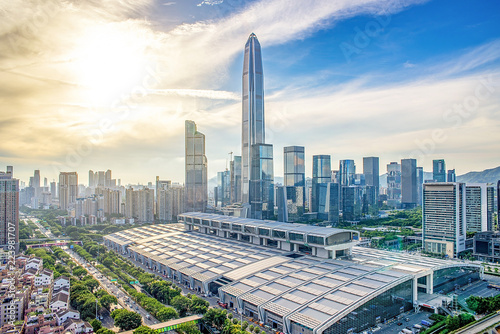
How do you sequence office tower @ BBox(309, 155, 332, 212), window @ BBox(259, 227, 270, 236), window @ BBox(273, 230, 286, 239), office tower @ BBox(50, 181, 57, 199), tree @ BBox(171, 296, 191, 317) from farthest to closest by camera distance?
office tower @ BBox(50, 181, 57, 199)
office tower @ BBox(309, 155, 332, 212)
window @ BBox(259, 227, 270, 236)
window @ BBox(273, 230, 286, 239)
tree @ BBox(171, 296, 191, 317)

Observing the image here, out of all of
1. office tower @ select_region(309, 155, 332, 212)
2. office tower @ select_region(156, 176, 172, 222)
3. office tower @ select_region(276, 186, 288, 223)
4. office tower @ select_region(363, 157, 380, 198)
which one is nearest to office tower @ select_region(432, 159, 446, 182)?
office tower @ select_region(309, 155, 332, 212)

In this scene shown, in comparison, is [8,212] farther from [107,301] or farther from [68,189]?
[68,189]

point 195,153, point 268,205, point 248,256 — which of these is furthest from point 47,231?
point 248,256

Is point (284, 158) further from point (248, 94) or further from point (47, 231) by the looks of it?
point (47, 231)

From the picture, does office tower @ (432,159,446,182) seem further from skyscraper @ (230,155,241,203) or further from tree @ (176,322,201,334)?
tree @ (176,322,201,334)

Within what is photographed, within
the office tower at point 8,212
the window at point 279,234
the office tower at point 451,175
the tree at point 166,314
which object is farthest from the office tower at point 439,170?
the office tower at point 8,212

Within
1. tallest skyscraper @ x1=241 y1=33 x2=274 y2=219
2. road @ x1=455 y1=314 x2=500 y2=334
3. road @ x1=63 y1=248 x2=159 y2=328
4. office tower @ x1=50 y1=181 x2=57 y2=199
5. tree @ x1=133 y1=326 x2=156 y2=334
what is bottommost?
road @ x1=63 y1=248 x2=159 y2=328

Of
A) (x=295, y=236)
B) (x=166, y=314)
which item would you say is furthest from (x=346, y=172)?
(x=166, y=314)
